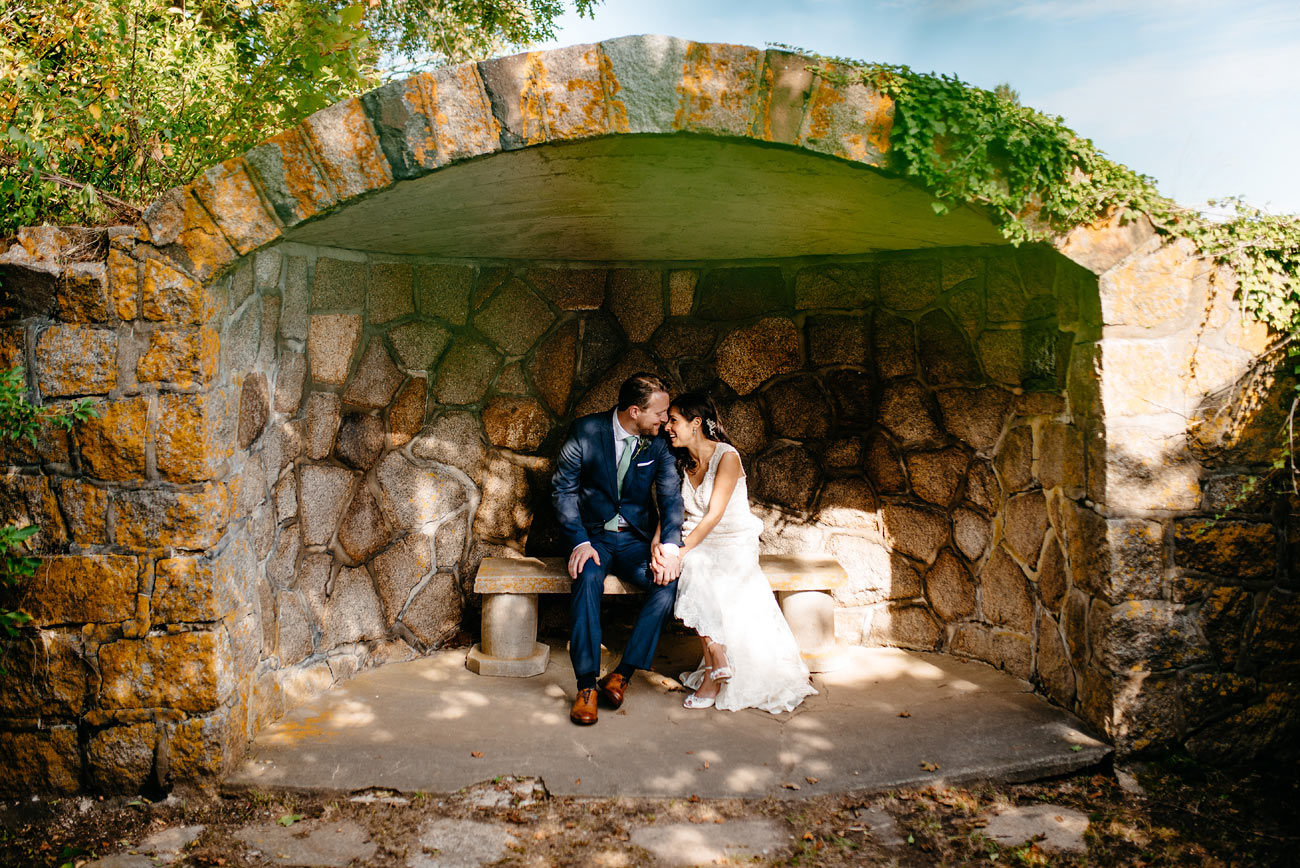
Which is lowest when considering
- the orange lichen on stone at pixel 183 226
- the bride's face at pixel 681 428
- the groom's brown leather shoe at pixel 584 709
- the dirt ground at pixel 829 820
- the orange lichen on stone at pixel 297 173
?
the dirt ground at pixel 829 820

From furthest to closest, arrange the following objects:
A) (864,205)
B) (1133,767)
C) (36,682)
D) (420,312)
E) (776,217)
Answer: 1. (420,312)
2. (776,217)
3. (864,205)
4. (1133,767)
5. (36,682)

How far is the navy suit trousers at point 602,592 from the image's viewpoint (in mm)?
3500

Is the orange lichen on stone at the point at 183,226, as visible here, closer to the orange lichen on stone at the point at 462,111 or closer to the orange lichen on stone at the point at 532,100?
the orange lichen on stone at the point at 462,111

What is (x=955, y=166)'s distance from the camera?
264 cm

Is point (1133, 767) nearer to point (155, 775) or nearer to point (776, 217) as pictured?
point (776, 217)

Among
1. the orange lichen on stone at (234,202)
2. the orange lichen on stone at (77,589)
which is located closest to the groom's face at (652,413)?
the orange lichen on stone at (234,202)

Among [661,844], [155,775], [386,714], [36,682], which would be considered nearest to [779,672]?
[661,844]

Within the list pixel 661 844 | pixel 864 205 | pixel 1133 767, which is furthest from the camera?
pixel 864 205

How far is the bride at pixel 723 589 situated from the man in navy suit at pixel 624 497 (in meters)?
0.09

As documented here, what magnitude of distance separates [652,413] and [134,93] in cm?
249

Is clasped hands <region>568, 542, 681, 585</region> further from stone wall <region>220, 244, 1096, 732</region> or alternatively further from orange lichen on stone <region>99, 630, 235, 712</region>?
orange lichen on stone <region>99, 630, 235, 712</region>

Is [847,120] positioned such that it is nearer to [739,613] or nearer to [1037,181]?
[1037,181]

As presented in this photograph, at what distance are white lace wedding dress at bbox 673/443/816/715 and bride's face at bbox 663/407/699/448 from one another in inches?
5.8

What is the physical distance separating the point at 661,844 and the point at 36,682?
2.18m
